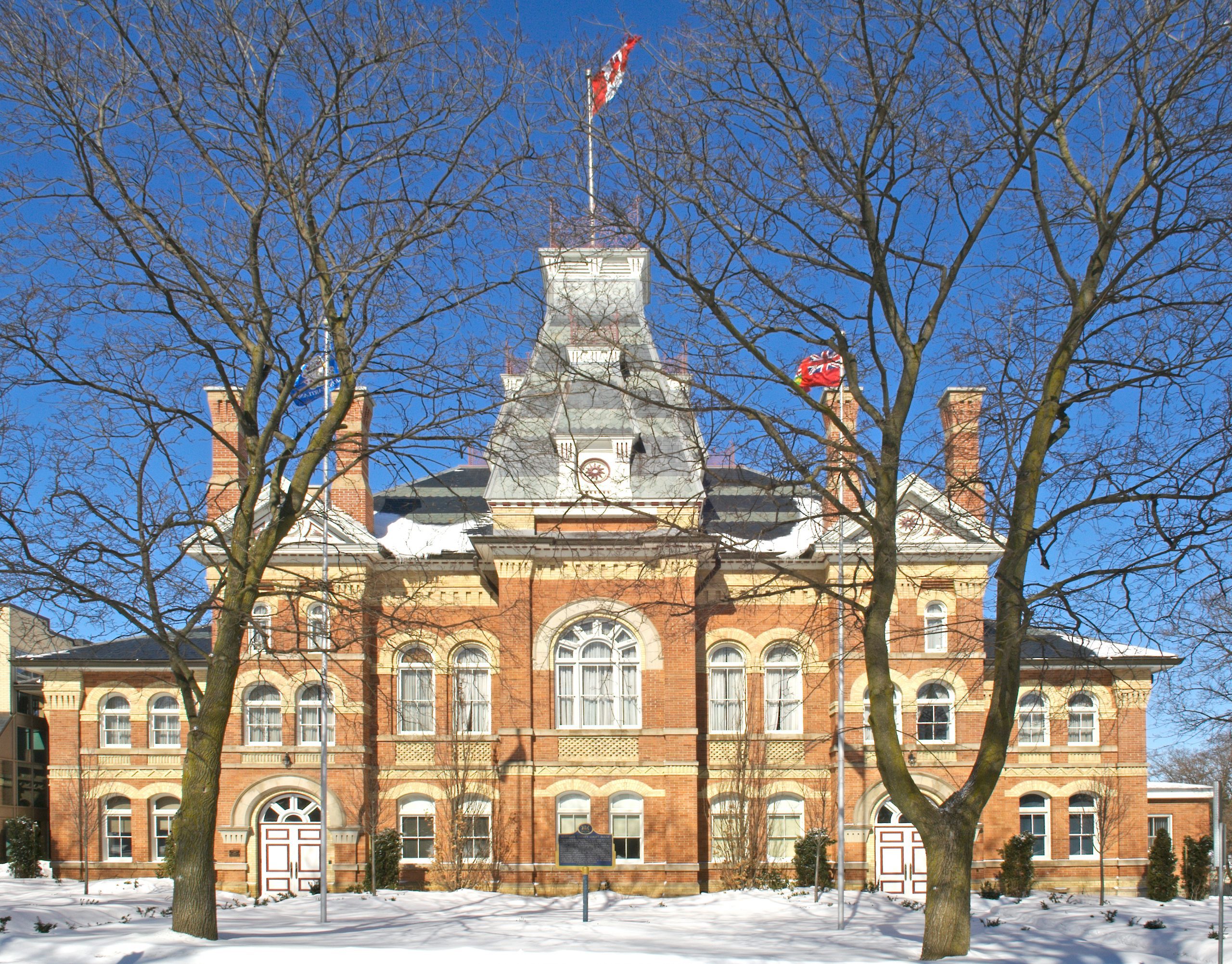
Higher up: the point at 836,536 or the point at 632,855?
the point at 836,536

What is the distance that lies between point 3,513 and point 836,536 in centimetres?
1870

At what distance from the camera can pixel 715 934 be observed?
18.8 m

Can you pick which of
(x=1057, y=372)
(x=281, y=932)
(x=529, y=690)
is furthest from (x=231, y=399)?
(x=529, y=690)

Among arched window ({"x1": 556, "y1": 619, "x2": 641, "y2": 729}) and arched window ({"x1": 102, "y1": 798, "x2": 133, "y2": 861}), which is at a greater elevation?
arched window ({"x1": 556, "y1": 619, "x2": 641, "y2": 729})

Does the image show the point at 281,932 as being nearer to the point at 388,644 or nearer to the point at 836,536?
the point at 388,644

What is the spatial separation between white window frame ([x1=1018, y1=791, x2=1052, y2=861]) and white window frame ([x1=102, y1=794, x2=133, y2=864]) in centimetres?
2125

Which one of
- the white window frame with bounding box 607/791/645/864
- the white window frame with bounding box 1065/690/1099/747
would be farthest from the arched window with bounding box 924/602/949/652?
the white window frame with bounding box 607/791/645/864

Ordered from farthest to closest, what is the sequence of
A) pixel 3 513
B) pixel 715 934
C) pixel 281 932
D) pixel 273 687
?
pixel 273 687 → pixel 715 934 → pixel 281 932 → pixel 3 513

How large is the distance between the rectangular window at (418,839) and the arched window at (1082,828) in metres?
15.1

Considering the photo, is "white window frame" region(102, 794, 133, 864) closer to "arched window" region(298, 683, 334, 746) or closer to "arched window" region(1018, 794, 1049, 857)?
"arched window" region(298, 683, 334, 746)

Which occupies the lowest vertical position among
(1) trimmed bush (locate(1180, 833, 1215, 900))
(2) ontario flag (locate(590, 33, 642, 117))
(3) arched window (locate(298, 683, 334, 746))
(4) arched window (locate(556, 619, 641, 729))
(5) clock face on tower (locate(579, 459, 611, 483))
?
(1) trimmed bush (locate(1180, 833, 1215, 900))

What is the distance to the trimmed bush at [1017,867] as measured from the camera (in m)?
29.2

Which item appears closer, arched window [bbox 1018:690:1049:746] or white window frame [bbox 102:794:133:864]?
white window frame [bbox 102:794:133:864]

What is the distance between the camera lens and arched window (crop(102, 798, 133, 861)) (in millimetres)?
31234
